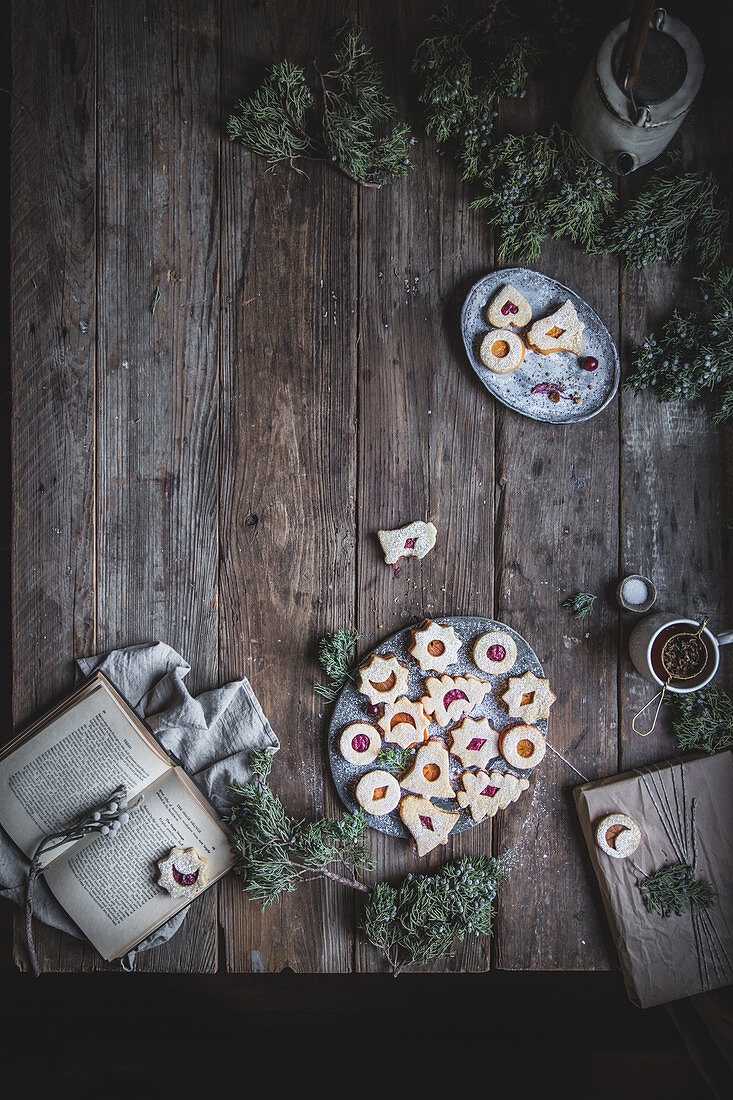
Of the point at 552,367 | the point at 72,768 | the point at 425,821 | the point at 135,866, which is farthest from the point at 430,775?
the point at 552,367

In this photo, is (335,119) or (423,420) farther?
(423,420)

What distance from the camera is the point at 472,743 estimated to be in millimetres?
1596

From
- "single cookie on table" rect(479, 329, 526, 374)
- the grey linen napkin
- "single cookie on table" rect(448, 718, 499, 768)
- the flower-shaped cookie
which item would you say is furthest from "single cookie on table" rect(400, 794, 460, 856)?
"single cookie on table" rect(479, 329, 526, 374)

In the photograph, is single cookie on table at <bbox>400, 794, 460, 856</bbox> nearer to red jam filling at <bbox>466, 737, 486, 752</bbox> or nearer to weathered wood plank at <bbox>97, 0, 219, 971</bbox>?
red jam filling at <bbox>466, 737, 486, 752</bbox>

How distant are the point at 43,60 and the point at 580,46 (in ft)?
4.42

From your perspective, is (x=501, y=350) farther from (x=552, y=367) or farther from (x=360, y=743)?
(x=360, y=743)

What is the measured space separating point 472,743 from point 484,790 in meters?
0.12

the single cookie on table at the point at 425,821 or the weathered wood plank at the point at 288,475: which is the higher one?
the weathered wood plank at the point at 288,475

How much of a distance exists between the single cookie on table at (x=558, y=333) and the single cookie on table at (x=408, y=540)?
0.53 metres

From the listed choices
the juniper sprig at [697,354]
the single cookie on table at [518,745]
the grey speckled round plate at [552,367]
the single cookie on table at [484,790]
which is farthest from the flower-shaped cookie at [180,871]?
the juniper sprig at [697,354]

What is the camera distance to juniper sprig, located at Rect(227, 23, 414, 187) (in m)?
1.52

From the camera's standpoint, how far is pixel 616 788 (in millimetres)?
1614

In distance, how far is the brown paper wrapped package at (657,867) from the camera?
159 cm

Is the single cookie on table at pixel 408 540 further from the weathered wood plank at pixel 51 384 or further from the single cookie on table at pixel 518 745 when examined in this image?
the weathered wood plank at pixel 51 384
